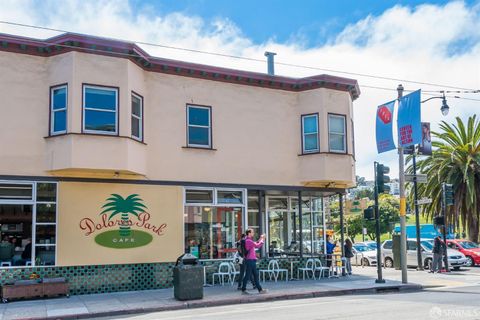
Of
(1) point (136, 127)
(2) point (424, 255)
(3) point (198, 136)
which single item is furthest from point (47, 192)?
(2) point (424, 255)

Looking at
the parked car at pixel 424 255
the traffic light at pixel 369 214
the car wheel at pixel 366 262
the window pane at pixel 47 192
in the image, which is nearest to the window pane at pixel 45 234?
the window pane at pixel 47 192

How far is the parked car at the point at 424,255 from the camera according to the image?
2564 centimetres

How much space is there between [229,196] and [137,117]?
176 inches

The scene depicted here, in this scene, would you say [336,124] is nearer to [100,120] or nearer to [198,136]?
[198,136]

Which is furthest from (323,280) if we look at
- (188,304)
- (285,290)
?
(188,304)

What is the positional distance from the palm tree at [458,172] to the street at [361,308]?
15946 millimetres

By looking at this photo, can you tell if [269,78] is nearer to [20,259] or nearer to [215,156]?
[215,156]

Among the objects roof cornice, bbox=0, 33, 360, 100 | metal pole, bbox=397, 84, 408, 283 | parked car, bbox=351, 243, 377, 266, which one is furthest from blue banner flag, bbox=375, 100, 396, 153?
parked car, bbox=351, 243, 377, 266

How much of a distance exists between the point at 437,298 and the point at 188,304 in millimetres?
6589

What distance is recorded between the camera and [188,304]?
14.0 meters

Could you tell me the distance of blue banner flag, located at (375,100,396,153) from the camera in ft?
60.6

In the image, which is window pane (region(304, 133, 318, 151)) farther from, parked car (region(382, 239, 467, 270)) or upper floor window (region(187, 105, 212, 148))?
parked car (region(382, 239, 467, 270))

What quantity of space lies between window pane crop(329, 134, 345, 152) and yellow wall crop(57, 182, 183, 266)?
20.4 feet

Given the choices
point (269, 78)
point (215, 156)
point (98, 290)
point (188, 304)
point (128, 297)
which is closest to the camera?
point (188, 304)
